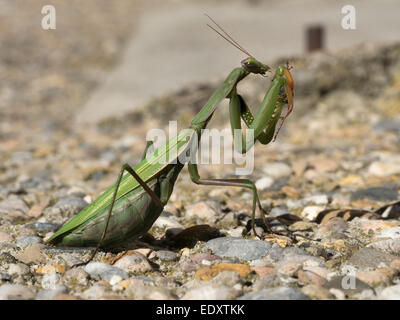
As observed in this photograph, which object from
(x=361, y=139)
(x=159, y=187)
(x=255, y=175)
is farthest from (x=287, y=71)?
(x=361, y=139)

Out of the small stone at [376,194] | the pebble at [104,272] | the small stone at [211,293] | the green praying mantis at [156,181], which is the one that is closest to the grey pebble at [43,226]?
the green praying mantis at [156,181]

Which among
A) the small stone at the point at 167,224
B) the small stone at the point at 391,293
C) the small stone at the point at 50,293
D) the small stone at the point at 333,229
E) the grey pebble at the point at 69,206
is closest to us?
the small stone at the point at 391,293

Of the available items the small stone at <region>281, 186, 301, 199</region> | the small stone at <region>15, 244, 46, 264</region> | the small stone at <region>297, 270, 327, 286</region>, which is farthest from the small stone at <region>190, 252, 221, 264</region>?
the small stone at <region>281, 186, 301, 199</region>

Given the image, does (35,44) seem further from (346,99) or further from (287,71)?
(287,71)

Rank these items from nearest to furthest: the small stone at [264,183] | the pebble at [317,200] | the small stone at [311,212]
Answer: the small stone at [311,212] < the pebble at [317,200] < the small stone at [264,183]

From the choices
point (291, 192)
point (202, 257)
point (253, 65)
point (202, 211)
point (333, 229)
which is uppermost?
point (253, 65)

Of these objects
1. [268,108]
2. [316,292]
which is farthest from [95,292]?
[268,108]

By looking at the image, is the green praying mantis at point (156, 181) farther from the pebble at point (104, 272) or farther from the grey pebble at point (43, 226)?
the grey pebble at point (43, 226)

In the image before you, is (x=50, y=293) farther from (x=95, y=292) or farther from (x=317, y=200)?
(x=317, y=200)
